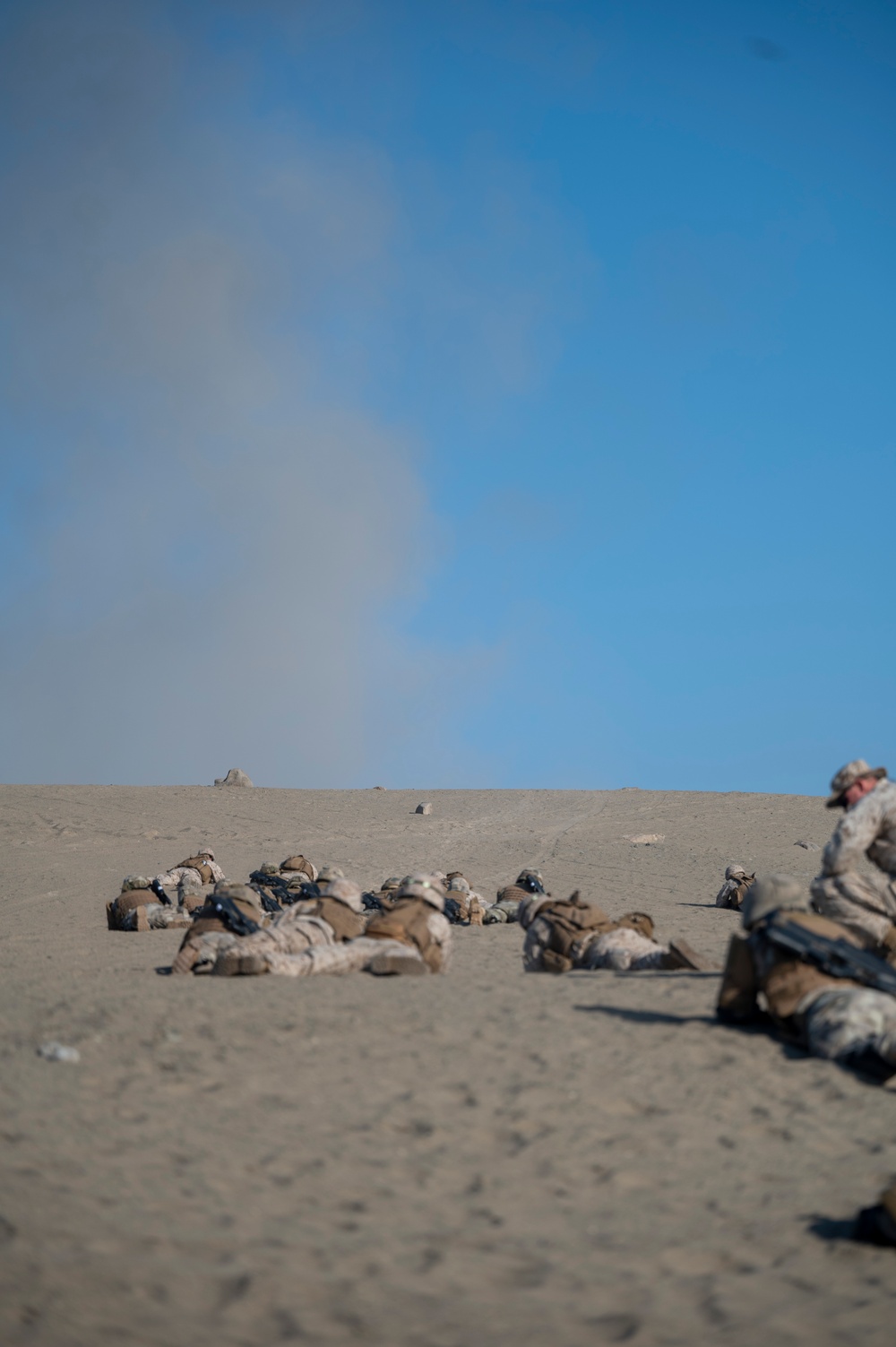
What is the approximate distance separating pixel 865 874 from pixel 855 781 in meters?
0.65

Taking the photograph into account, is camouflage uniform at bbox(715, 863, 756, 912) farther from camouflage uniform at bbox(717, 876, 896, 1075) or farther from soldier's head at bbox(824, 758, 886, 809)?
camouflage uniform at bbox(717, 876, 896, 1075)

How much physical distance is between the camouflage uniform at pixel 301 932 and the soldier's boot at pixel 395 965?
0.68 m

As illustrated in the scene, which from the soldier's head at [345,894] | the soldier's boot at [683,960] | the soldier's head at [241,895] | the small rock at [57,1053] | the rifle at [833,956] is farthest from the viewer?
the soldier's head at [241,895]

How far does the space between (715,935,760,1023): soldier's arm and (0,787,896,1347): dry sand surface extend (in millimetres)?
139

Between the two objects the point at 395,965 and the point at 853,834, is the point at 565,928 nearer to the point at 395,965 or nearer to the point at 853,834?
the point at 395,965

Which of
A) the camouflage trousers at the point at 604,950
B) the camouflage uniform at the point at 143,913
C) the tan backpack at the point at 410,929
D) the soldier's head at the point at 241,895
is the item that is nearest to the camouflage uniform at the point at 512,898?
the soldier's head at the point at 241,895

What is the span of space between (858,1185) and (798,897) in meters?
2.30

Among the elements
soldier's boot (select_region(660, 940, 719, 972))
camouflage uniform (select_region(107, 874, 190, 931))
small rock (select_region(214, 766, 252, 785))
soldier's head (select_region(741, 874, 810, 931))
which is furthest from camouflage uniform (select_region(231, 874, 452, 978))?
small rock (select_region(214, 766, 252, 785))

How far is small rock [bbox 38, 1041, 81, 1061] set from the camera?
5617 mm

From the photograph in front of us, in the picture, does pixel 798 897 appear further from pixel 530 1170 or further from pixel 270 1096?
pixel 270 1096

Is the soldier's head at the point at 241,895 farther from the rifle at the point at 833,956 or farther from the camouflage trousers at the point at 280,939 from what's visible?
the rifle at the point at 833,956

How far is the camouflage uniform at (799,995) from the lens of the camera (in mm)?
4898

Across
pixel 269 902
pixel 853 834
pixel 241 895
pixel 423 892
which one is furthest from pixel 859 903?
pixel 269 902

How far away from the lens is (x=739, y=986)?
554cm
